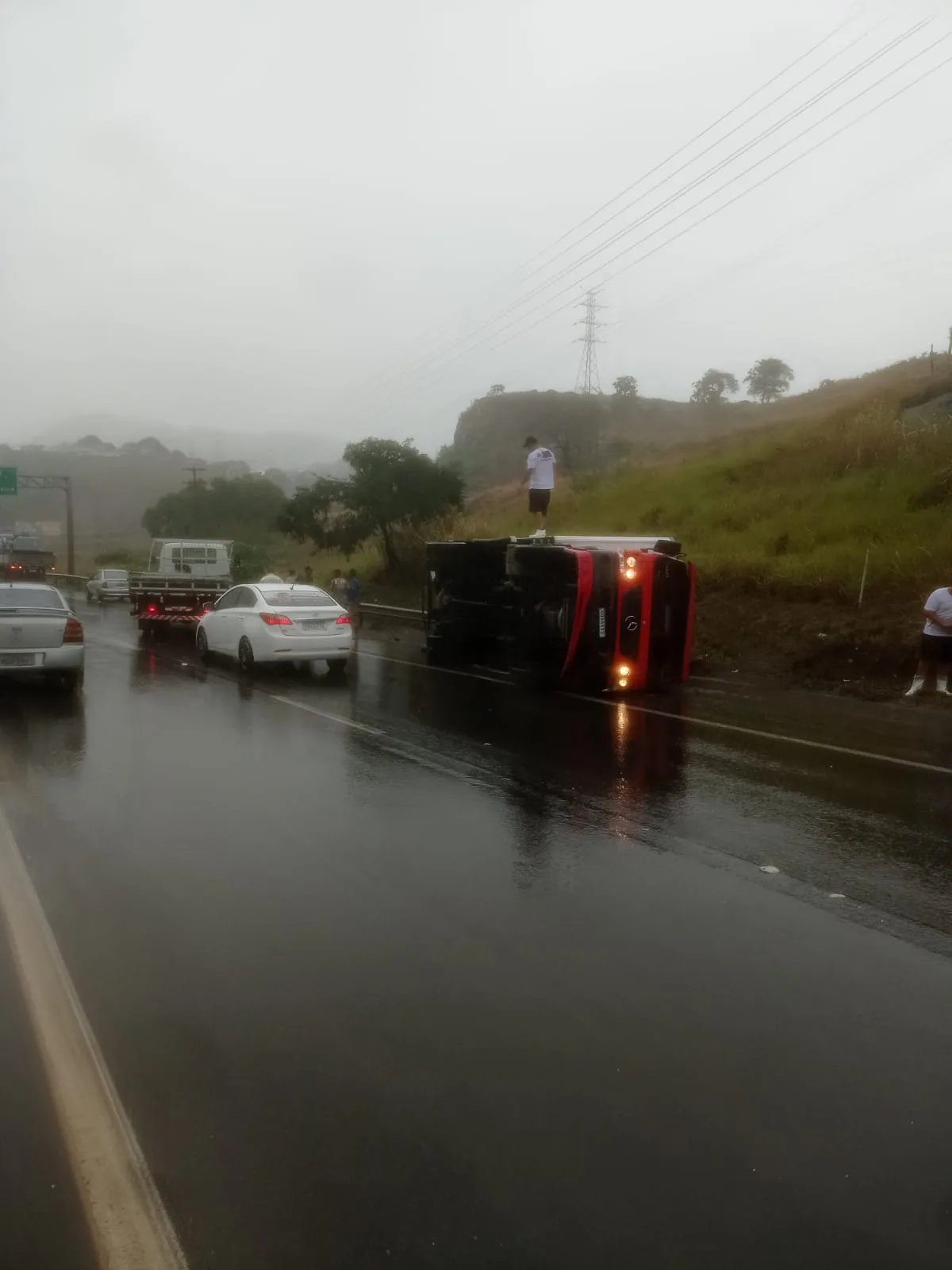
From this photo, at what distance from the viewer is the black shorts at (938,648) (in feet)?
46.3

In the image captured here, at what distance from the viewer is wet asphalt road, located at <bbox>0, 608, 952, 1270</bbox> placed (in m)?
3.33

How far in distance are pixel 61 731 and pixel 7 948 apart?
260 inches

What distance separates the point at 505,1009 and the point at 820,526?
18881 millimetres

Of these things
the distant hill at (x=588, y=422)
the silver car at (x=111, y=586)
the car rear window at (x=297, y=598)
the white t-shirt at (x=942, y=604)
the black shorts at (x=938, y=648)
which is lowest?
the silver car at (x=111, y=586)

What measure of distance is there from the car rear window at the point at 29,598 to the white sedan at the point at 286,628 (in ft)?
9.82

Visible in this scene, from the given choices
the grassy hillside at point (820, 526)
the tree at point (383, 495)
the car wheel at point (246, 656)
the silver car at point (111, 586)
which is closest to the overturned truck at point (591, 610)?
the grassy hillside at point (820, 526)

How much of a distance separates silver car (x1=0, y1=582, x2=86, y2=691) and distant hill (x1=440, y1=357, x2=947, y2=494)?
35.3 m

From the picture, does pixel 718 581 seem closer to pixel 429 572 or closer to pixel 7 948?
pixel 429 572

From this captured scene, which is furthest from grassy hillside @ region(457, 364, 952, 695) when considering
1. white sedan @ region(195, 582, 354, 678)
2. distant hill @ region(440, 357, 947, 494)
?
distant hill @ region(440, 357, 947, 494)

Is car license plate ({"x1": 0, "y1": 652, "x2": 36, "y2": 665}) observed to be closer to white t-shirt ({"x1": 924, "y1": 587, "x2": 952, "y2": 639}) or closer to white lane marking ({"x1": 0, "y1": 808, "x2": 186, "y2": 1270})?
white lane marking ({"x1": 0, "y1": 808, "x2": 186, "y2": 1270})

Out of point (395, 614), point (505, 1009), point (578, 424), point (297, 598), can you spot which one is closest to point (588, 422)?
point (578, 424)

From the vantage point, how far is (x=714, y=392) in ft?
345

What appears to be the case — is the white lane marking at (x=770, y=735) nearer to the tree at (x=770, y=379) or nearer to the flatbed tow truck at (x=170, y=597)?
the flatbed tow truck at (x=170, y=597)

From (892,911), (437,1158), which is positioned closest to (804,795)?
(892,911)
